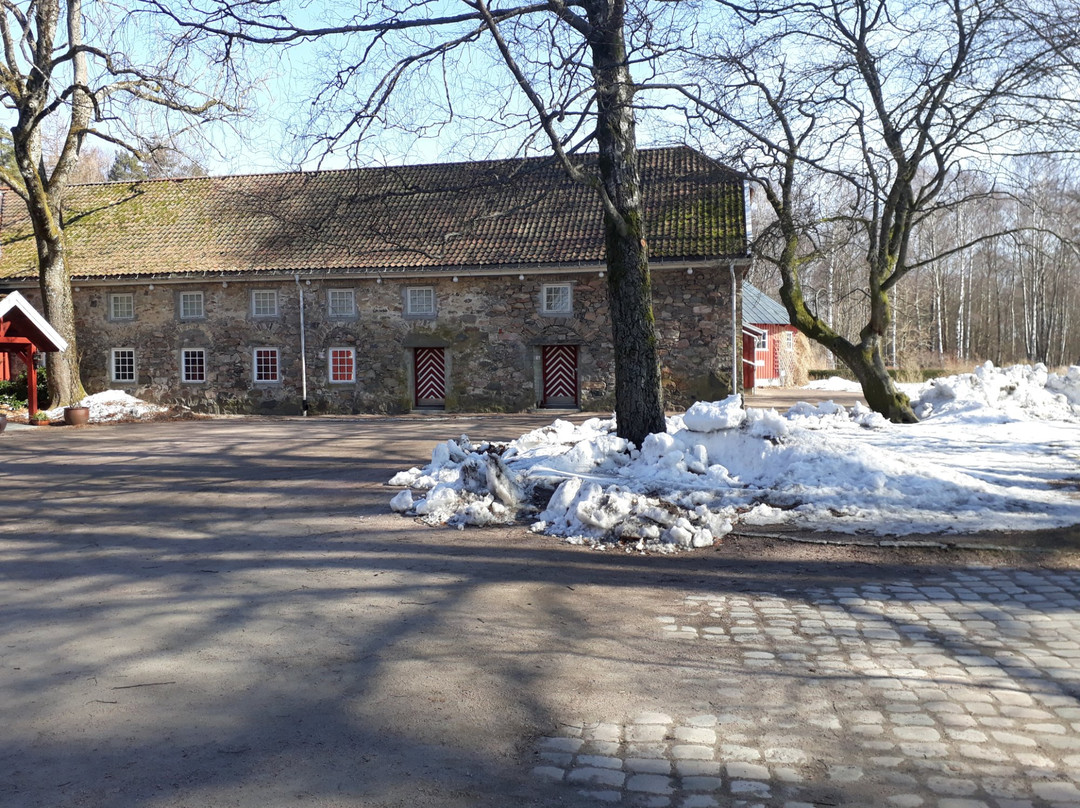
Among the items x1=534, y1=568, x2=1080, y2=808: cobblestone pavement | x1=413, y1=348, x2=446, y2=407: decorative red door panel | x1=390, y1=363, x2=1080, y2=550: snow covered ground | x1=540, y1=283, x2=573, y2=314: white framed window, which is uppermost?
x1=540, y1=283, x2=573, y2=314: white framed window

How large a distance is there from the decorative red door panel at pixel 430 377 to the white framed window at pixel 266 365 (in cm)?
425

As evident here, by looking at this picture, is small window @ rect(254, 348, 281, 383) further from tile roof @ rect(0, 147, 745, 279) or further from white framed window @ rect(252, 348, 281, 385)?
tile roof @ rect(0, 147, 745, 279)

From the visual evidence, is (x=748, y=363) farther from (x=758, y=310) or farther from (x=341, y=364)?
(x=341, y=364)

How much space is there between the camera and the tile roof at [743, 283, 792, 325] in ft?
133

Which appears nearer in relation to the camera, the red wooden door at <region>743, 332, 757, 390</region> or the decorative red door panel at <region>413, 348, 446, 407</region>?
the decorative red door panel at <region>413, 348, 446, 407</region>

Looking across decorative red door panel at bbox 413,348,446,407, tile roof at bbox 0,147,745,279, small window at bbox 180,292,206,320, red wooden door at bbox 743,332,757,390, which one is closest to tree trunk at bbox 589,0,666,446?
tile roof at bbox 0,147,745,279

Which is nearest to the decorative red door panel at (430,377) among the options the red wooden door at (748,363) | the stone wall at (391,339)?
the stone wall at (391,339)

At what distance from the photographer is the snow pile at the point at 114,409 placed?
23.1 m

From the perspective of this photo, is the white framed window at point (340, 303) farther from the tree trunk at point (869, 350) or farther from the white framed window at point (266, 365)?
the tree trunk at point (869, 350)

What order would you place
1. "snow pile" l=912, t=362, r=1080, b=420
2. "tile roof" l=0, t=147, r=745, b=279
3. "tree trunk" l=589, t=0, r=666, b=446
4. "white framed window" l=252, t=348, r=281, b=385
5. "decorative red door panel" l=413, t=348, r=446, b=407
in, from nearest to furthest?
"tree trunk" l=589, t=0, r=666, b=446, "snow pile" l=912, t=362, r=1080, b=420, "tile roof" l=0, t=147, r=745, b=279, "decorative red door panel" l=413, t=348, r=446, b=407, "white framed window" l=252, t=348, r=281, b=385

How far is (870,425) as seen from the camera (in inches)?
607

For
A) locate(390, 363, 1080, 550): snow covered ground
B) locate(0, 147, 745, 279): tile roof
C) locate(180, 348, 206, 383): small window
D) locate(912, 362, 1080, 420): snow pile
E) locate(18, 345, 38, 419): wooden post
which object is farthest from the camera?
locate(180, 348, 206, 383): small window

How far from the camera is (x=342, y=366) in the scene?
26750 millimetres

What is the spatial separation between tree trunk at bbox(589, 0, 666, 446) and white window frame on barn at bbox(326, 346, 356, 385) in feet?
55.1
